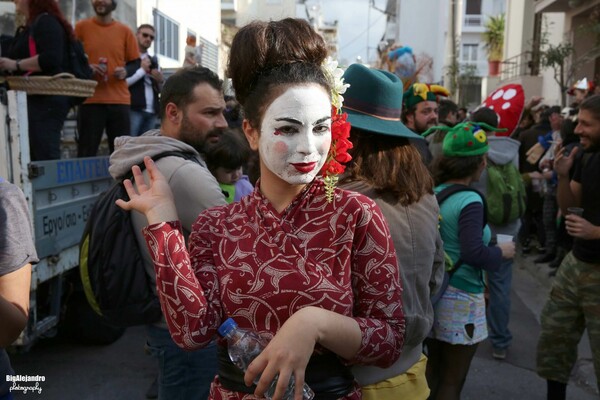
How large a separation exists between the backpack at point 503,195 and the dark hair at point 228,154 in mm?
2148

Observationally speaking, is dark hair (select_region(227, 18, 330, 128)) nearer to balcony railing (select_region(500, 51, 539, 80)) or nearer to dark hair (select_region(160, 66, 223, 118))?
dark hair (select_region(160, 66, 223, 118))

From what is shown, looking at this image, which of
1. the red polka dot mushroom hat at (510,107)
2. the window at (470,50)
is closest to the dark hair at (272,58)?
the red polka dot mushroom hat at (510,107)

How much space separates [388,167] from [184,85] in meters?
1.13

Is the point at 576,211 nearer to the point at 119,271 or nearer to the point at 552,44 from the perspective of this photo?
the point at 119,271

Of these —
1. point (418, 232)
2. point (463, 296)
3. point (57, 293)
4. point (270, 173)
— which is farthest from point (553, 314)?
point (57, 293)

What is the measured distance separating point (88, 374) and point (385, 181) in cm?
347

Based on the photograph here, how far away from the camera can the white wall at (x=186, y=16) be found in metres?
12.4

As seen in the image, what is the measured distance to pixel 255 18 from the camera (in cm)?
170

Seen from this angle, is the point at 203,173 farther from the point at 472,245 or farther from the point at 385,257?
the point at 472,245

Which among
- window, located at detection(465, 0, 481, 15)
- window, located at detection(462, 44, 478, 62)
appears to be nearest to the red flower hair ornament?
window, located at detection(462, 44, 478, 62)

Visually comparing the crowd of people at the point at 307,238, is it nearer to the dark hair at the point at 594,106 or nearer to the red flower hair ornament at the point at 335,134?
the red flower hair ornament at the point at 335,134

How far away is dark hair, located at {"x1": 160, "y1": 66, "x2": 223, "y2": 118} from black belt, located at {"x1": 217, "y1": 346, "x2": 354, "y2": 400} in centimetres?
141

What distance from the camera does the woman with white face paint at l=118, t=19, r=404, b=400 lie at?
60.0 inches

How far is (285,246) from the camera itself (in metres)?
1.54
